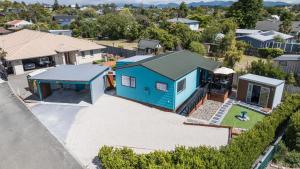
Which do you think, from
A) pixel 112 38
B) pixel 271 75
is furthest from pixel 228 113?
pixel 112 38

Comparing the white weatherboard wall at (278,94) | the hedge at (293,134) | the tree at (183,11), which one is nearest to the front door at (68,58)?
the white weatherboard wall at (278,94)

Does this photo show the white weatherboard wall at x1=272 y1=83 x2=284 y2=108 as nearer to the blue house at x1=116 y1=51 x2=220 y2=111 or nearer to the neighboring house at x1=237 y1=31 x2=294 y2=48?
the blue house at x1=116 y1=51 x2=220 y2=111

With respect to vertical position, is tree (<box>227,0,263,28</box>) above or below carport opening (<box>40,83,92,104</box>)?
above

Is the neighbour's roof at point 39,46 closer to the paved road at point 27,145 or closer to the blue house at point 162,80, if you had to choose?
the paved road at point 27,145

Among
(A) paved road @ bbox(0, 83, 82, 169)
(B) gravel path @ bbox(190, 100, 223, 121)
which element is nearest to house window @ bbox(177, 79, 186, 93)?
(B) gravel path @ bbox(190, 100, 223, 121)

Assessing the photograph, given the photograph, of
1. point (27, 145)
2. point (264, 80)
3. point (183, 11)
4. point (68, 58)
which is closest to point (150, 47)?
point (68, 58)

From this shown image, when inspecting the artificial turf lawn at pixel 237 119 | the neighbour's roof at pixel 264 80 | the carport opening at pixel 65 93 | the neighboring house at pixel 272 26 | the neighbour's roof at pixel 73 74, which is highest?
the neighboring house at pixel 272 26

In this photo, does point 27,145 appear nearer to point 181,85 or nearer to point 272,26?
point 181,85
